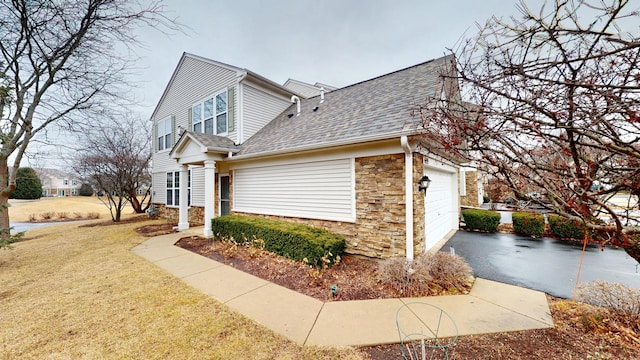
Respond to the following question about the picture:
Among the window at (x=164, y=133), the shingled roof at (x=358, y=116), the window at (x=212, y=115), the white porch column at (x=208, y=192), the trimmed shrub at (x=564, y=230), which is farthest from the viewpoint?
the window at (x=164, y=133)

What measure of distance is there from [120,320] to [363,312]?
3551 mm

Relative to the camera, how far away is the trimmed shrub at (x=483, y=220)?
345 inches

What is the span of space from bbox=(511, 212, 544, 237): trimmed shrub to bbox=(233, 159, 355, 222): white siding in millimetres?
Answer: 7139

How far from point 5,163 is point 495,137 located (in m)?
13.8

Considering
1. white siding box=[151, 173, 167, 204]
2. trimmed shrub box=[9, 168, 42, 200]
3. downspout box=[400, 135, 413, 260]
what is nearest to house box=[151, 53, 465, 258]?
downspout box=[400, 135, 413, 260]

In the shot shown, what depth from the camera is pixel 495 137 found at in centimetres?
254

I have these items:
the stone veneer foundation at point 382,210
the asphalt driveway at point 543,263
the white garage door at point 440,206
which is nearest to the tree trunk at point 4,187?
the stone veneer foundation at point 382,210

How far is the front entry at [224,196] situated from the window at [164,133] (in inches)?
215

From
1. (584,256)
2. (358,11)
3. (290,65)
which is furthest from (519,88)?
(290,65)

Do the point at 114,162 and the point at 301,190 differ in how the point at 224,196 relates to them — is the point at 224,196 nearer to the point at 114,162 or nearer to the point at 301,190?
the point at 301,190

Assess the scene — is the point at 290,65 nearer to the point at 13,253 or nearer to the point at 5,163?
the point at 5,163

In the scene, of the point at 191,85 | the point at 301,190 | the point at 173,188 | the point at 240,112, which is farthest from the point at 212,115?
the point at 301,190

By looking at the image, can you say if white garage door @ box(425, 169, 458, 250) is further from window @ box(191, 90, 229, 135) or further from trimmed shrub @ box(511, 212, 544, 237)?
window @ box(191, 90, 229, 135)

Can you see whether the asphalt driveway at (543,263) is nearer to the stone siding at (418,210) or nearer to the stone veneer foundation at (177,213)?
the stone siding at (418,210)
